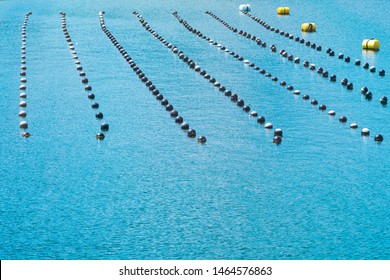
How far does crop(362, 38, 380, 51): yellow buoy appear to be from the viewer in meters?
36.9

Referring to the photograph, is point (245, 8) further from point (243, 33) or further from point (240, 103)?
point (240, 103)

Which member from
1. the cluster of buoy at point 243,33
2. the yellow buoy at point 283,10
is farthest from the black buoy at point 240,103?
the yellow buoy at point 283,10

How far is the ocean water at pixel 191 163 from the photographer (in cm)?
1641

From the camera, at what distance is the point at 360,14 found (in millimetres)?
48844

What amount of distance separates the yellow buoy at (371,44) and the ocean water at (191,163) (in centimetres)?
39

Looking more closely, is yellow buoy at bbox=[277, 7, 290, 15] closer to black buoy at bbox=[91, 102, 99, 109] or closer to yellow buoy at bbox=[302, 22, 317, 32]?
yellow buoy at bbox=[302, 22, 317, 32]

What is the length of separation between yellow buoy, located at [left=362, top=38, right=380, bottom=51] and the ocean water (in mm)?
392

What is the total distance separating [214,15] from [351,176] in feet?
104

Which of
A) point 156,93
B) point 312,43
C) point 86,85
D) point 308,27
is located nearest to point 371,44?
point 312,43

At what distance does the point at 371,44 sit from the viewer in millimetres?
36906

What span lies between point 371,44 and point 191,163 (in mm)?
18079

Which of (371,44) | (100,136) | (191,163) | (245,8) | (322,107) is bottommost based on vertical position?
(100,136)

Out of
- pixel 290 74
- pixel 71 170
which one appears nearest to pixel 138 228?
pixel 71 170

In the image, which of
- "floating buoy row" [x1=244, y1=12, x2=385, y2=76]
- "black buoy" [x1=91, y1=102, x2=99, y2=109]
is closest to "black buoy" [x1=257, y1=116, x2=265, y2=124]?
"black buoy" [x1=91, y1=102, x2=99, y2=109]
